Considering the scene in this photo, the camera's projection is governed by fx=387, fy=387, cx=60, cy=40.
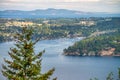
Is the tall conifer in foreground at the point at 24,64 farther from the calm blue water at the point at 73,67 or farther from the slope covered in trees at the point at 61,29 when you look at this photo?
the slope covered in trees at the point at 61,29

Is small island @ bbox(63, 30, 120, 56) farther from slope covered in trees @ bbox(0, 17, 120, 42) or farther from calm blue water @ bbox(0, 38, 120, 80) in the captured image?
slope covered in trees @ bbox(0, 17, 120, 42)

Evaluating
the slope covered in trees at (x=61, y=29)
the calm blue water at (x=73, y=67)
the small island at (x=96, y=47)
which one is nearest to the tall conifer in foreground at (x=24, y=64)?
the calm blue water at (x=73, y=67)

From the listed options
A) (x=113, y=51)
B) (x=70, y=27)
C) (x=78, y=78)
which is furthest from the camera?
(x=70, y=27)

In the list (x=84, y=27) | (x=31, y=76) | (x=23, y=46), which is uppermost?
(x=23, y=46)

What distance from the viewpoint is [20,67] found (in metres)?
6.38

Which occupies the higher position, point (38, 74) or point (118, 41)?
point (38, 74)

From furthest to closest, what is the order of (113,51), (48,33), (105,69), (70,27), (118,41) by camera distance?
(70,27) → (48,33) → (118,41) → (113,51) → (105,69)

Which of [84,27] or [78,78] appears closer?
[78,78]

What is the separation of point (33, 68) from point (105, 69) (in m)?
37.4

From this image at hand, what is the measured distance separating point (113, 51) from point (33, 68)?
60862mm

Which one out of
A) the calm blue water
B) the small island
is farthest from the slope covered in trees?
the calm blue water

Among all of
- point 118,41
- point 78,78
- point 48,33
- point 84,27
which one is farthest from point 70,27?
point 78,78

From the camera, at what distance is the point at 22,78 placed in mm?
6289

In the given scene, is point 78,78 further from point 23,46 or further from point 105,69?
point 23,46
